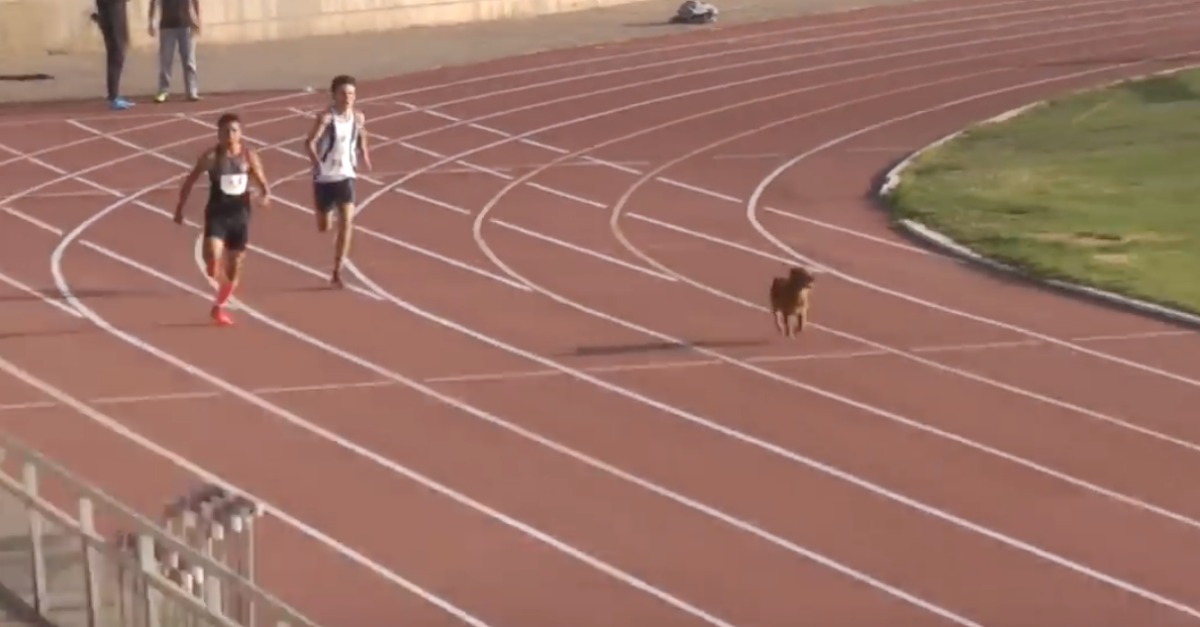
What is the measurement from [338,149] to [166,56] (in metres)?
9.60

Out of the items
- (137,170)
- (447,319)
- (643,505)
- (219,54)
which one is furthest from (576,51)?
(643,505)

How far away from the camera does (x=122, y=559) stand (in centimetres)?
740

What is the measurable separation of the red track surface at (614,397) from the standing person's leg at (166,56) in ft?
5.35

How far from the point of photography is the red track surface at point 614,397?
399 inches

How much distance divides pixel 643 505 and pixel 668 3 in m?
25.3

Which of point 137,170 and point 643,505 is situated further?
point 137,170

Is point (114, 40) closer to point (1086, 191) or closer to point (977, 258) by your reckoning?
point (1086, 191)

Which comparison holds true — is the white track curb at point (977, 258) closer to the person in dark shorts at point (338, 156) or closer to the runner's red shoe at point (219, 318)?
the person in dark shorts at point (338, 156)

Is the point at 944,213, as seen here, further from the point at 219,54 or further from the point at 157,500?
the point at 219,54

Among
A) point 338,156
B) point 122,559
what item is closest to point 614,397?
point 338,156

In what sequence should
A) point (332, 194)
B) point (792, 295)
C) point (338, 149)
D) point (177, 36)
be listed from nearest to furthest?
1. point (792, 295)
2. point (338, 149)
3. point (332, 194)
4. point (177, 36)

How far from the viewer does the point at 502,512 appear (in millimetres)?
10984

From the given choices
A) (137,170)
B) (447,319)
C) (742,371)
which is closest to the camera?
(742,371)

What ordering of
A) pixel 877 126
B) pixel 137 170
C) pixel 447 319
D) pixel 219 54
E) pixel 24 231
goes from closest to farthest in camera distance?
pixel 447 319
pixel 24 231
pixel 137 170
pixel 877 126
pixel 219 54
